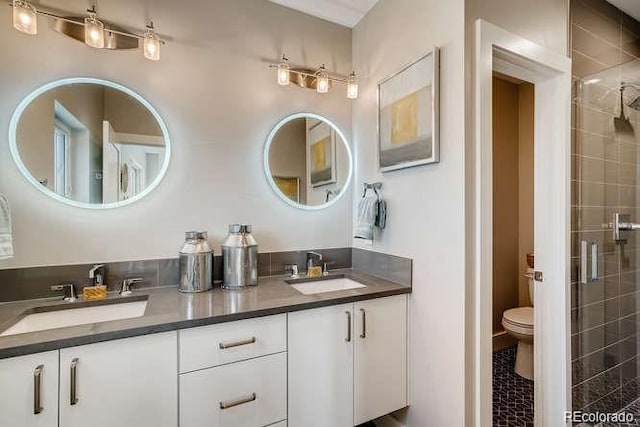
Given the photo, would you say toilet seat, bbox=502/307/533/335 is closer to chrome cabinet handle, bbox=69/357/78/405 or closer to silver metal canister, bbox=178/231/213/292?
silver metal canister, bbox=178/231/213/292

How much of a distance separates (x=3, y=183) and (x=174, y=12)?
1.17 meters

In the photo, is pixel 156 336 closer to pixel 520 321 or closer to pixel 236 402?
pixel 236 402

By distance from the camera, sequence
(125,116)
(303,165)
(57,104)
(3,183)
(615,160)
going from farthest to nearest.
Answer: (303,165), (615,160), (125,116), (57,104), (3,183)

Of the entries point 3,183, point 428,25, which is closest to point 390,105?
point 428,25

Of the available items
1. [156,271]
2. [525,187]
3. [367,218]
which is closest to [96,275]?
[156,271]

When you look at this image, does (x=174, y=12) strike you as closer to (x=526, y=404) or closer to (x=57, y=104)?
(x=57, y=104)

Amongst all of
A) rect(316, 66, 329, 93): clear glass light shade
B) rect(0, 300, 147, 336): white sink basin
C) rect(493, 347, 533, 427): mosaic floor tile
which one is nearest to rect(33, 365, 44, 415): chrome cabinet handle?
rect(0, 300, 147, 336): white sink basin

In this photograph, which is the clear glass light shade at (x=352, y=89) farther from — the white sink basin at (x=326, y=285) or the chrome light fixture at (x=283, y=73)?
the white sink basin at (x=326, y=285)

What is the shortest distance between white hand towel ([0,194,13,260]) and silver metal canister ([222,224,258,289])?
0.84 metres

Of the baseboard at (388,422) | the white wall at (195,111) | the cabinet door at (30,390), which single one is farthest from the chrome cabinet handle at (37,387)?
the baseboard at (388,422)

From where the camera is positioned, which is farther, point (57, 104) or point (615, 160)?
point (615, 160)

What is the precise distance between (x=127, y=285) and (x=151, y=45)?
3.89 ft

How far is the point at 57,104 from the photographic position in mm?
1436

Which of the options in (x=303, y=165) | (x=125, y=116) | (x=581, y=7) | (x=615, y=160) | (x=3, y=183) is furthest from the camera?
(x=303, y=165)
